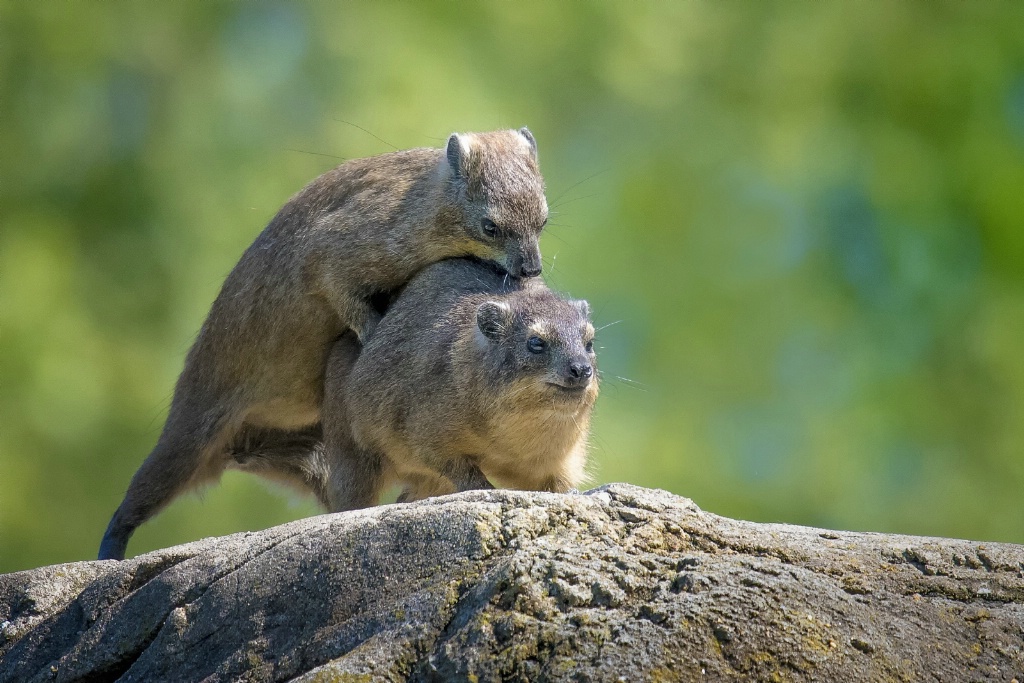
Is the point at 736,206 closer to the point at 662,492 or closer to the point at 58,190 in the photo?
the point at 58,190

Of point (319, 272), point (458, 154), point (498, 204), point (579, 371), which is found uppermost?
point (458, 154)

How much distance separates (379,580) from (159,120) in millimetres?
16833

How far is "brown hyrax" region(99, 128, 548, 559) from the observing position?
10.7 meters

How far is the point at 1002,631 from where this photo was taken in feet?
22.2

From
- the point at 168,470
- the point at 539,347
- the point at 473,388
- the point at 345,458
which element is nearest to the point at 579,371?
the point at 539,347

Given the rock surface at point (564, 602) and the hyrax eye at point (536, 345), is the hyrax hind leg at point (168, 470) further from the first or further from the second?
the rock surface at point (564, 602)

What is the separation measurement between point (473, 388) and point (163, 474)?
3.25m

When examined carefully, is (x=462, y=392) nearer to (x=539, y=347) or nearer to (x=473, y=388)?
(x=473, y=388)

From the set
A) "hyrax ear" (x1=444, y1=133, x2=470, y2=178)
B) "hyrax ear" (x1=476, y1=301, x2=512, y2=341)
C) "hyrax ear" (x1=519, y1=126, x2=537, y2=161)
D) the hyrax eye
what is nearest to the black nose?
the hyrax eye

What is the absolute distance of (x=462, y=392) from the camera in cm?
980

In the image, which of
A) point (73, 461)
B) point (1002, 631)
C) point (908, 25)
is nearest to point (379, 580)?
point (1002, 631)

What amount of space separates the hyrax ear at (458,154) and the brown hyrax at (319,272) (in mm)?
12

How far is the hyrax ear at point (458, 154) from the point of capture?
36.1 ft

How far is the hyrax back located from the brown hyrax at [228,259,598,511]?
0.01 metres
